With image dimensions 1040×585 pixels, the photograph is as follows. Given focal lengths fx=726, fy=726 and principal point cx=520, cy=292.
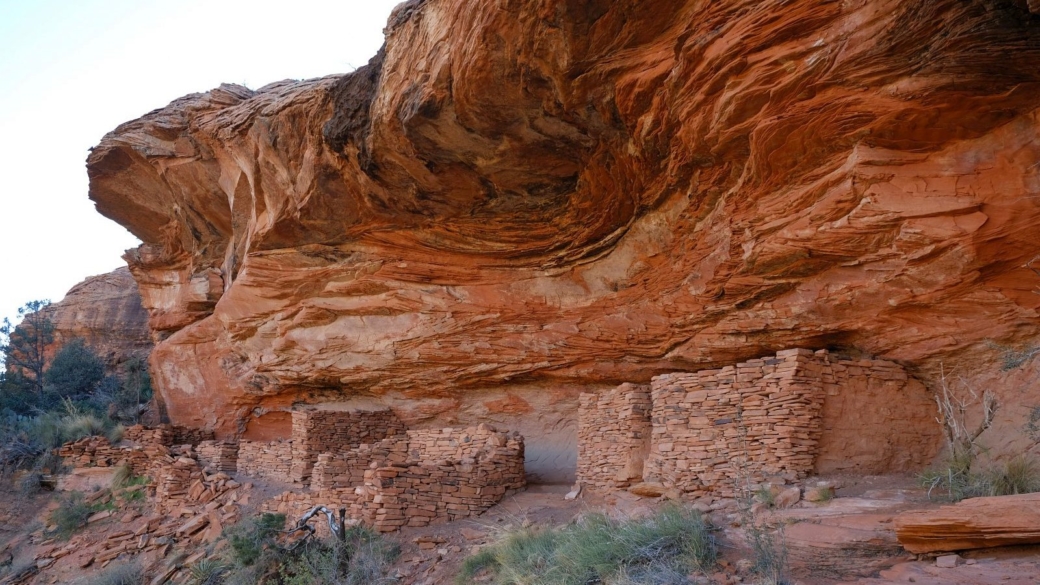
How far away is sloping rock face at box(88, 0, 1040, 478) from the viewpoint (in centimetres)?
511

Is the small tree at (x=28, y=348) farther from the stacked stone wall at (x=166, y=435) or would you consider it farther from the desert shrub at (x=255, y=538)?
the desert shrub at (x=255, y=538)

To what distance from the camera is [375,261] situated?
9594 millimetres

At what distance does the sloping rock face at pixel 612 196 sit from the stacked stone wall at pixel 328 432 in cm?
63

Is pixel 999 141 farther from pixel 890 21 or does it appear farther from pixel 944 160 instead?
pixel 890 21

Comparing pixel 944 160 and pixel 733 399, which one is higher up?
pixel 944 160

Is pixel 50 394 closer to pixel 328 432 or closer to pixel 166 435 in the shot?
pixel 166 435

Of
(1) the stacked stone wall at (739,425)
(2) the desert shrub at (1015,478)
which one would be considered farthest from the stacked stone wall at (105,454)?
(2) the desert shrub at (1015,478)

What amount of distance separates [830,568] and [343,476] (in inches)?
222

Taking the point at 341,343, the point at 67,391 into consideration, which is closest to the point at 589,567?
the point at 341,343

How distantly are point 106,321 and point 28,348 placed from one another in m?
1.96

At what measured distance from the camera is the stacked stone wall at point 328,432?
31.4 feet

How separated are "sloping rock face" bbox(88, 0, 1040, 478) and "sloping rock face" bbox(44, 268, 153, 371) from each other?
387 inches

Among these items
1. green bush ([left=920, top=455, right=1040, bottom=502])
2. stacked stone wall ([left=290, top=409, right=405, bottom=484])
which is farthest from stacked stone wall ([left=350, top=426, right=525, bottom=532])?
green bush ([left=920, top=455, right=1040, bottom=502])

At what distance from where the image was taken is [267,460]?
10266 millimetres
